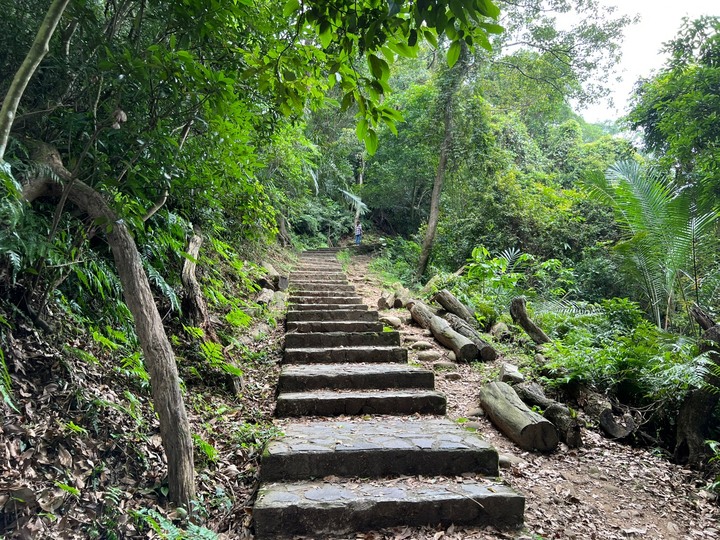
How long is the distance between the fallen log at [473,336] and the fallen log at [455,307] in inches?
6.1

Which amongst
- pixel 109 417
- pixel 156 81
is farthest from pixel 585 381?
pixel 156 81

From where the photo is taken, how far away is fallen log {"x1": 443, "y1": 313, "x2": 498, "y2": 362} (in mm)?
5277

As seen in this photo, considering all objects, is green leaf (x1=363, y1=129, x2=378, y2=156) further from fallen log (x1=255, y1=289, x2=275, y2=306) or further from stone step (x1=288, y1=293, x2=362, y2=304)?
stone step (x1=288, y1=293, x2=362, y2=304)

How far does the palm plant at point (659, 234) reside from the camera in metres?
5.11

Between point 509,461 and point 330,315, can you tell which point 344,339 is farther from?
point 509,461

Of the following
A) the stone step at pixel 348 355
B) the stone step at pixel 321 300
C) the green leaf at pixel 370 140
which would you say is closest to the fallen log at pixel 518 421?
the stone step at pixel 348 355

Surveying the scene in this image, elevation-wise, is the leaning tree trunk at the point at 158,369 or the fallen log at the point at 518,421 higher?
the leaning tree trunk at the point at 158,369

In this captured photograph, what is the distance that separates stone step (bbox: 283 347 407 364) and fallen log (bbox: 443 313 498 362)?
3.93 ft

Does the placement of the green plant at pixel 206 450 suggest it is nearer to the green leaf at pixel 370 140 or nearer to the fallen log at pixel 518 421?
the green leaf at pixel 370 140

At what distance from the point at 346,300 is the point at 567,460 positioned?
441cm

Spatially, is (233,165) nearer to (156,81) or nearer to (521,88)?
(156,81)

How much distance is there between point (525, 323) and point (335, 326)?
9.18ft

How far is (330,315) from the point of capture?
20.0ft

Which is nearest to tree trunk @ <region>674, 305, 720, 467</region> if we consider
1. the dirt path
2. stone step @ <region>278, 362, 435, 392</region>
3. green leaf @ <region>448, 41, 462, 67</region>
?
the dirt path
